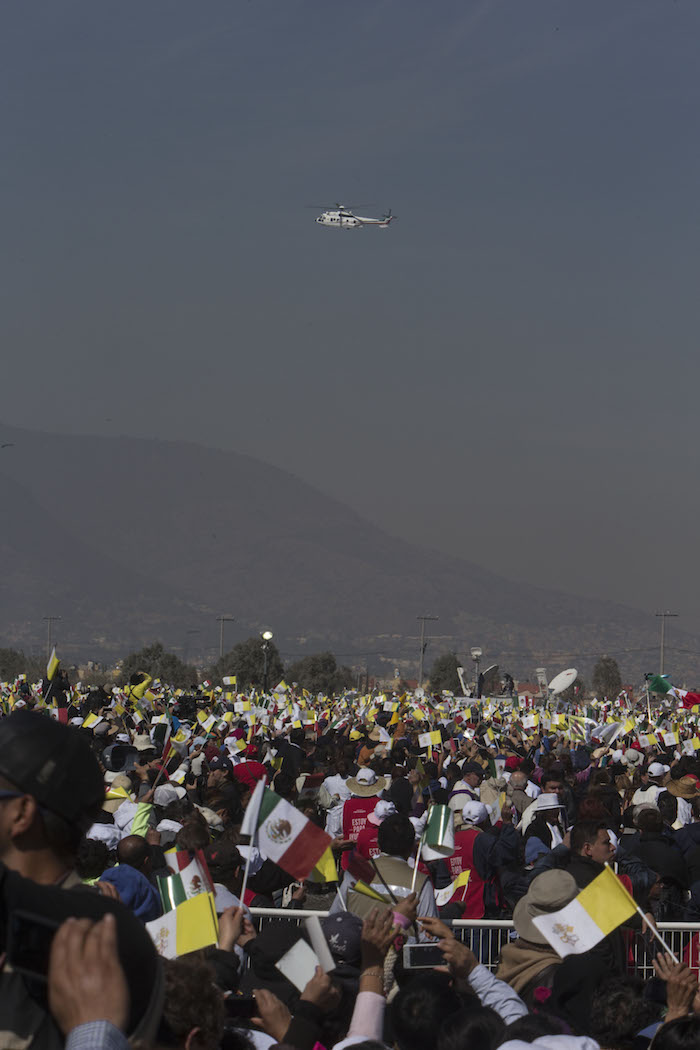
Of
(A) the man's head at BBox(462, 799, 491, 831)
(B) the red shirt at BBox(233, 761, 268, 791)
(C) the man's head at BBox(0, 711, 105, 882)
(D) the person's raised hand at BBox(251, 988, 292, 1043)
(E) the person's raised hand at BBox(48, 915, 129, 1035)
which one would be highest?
(C) the man's head at BBox(0, 711, 105, 882)

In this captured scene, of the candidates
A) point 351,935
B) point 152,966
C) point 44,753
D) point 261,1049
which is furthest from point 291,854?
point 152,966

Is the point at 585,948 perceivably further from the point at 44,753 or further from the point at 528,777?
the point at 528,777

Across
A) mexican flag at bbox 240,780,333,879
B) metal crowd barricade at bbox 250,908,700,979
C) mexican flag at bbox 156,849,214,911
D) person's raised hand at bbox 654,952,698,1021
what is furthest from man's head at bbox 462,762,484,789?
person's raised hand at bbox 654,952,698,1021

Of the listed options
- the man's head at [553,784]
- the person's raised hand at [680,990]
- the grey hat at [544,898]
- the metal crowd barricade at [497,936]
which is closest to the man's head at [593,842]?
the metal crowd barricade at [497,936]

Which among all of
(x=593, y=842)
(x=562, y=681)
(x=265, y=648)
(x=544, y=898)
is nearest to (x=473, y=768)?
(x=593, y=842)

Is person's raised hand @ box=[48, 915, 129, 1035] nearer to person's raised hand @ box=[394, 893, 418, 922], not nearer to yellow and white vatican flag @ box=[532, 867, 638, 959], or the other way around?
person's raised hand @ box=[394, 893, 418, 922]

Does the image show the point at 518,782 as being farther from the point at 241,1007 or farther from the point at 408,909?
the point at 241,1007

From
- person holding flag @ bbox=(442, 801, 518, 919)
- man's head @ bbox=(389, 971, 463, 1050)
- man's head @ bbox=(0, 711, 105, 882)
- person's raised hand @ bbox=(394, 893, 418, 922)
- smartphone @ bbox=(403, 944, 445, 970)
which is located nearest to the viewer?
man's head @ bbox=(0, 711, 105, 882)
